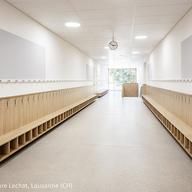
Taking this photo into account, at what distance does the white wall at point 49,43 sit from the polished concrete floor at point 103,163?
2.46m

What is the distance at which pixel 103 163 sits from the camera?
3.28 metres

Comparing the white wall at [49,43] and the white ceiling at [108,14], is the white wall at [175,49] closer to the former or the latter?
the white ceiling at [108,14]

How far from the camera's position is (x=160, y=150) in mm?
3885

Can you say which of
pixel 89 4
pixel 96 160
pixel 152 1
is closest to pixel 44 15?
pixel 89 4

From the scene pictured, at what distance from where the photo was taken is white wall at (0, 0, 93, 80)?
14.9 feet

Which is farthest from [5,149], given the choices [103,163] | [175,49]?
[175,49]

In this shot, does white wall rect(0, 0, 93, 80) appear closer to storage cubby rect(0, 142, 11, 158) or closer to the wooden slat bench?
the wooden slat bench

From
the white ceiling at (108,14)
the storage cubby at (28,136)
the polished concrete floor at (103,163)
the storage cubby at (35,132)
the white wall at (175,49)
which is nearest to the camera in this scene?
the polished concrete floor at (103,163)

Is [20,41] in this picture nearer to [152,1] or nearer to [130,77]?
[152,1]

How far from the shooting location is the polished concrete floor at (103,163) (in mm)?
2617

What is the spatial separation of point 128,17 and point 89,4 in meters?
1.36

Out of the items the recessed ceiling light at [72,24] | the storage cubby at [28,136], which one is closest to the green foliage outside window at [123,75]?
the recessed ceiling light at [72,24]

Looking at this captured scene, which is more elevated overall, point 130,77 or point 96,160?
point 130,77

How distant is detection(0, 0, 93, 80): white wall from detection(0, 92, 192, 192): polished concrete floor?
8.05 feet
